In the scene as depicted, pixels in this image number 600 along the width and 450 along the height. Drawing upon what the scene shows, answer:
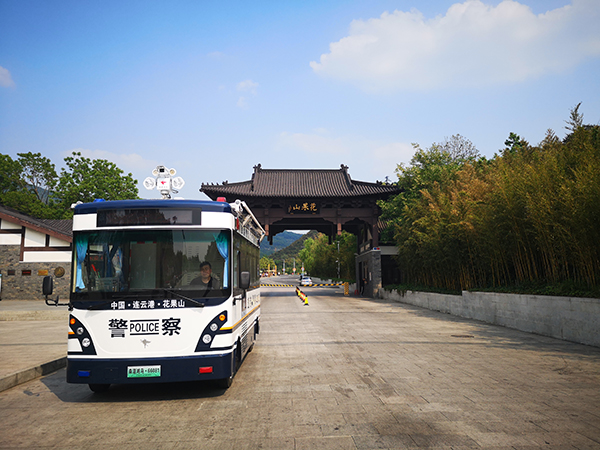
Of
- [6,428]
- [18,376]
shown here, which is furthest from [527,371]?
[18,376]

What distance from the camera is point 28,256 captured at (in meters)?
22.9

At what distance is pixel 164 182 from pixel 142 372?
373 cm

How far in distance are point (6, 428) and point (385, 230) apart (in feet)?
96.2

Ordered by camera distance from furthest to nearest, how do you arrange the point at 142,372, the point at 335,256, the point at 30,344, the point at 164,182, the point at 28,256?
the point at 335,256
the point at 28,256
the point at 30,344
the point at 164,182
the point at 142,372

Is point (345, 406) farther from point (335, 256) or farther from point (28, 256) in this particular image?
point (335, 256)

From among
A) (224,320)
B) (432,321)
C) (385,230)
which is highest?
(385,230)

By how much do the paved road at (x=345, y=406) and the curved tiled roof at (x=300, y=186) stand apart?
2305 cm

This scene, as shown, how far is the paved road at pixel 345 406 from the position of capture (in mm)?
3900

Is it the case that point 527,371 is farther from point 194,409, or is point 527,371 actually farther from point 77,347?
point 77,347

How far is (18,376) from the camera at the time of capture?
6.44m

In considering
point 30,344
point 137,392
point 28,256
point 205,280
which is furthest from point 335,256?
point 205,280

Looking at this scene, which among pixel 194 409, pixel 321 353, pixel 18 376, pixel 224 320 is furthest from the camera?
pixel 321 353

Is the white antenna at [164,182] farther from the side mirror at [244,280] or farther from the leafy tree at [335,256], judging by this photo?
the leafy tree at [335,256]

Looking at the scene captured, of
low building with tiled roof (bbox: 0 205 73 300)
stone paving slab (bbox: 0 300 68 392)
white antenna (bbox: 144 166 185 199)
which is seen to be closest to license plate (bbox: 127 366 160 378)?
stone paving slab (bbox: 0 300 68 392)
